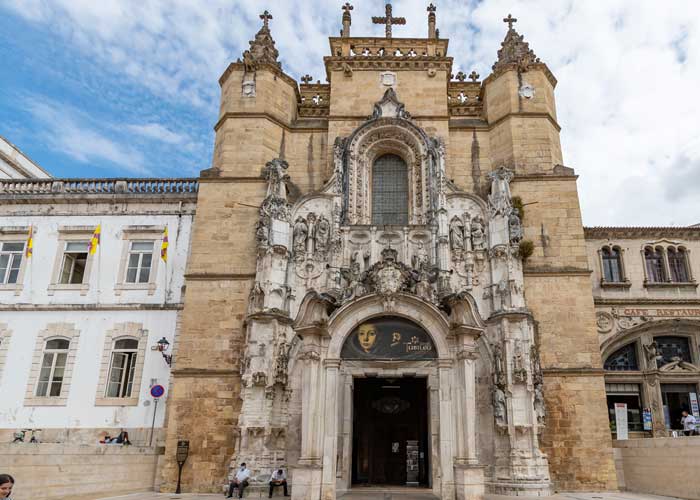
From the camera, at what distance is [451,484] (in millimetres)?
13391

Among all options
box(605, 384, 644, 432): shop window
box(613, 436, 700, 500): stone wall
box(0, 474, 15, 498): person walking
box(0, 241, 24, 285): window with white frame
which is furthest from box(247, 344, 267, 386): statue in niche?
box(605, 384, 644, 432): shop window

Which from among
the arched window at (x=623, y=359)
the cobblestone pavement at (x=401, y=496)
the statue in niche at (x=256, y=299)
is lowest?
the cobblestone pavement at (x=401, y=496)

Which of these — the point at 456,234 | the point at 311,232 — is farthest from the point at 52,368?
the point at 456,234

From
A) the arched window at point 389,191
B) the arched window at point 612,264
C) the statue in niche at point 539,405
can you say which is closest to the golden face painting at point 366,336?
the statue in niche at point 539,405

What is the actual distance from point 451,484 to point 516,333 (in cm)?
578

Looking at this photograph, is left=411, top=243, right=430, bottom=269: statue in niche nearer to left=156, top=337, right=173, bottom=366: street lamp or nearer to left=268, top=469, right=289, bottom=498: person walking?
left=268, top=469, right=289, bottom=498: person walking

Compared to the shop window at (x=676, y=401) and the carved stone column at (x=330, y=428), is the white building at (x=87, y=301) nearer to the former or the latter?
the carved stone column at (x=330, y=428)

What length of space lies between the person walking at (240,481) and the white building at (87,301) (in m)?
4.74

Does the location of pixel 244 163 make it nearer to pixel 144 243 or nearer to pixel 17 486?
pixel 144 243

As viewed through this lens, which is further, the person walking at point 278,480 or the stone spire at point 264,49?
the stone spire at point 264,49

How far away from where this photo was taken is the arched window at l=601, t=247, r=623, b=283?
23.6 m

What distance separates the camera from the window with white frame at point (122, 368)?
20109 millimetres

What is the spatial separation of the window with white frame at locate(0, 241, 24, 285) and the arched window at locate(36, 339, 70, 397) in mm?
3308

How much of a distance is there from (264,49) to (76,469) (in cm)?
1651
